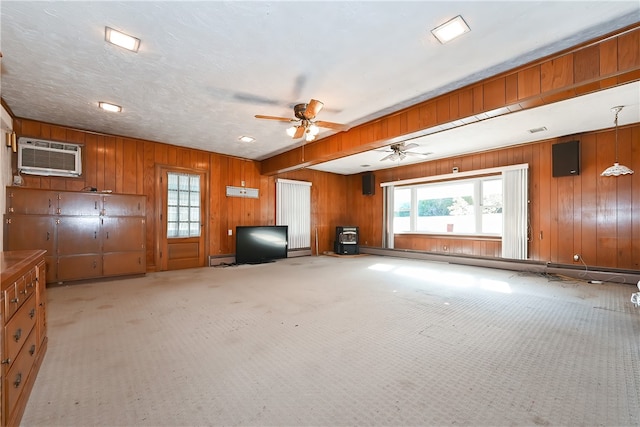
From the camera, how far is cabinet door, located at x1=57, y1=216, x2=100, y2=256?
14.4 feet

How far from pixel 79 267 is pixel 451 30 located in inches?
237

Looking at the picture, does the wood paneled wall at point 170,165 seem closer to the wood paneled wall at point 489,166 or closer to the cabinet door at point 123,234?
the wood paneled wall at point 489,166

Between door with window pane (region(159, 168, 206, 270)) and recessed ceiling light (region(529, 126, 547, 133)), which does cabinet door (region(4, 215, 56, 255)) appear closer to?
door with window pane (region(159, 168, 206, 270))

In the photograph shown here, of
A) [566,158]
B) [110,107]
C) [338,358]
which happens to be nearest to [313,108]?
[338,358]

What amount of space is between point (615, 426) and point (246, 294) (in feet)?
12.1

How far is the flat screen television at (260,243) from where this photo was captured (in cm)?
659

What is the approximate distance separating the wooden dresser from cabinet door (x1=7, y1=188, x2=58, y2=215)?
9.17ft

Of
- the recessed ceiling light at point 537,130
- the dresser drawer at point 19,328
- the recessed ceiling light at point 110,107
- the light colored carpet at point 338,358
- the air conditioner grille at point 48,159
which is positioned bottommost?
the light colored carpet at point 338,358

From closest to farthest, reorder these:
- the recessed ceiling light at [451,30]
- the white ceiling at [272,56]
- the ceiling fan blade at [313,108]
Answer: the white ceiling at [272,56] < the recessed ceiling light at [451,30] < the ceiling fan blade at [313,108]

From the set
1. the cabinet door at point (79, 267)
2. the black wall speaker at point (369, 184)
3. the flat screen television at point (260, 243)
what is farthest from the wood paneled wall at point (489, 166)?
the black wall speaker at point (369, 184)

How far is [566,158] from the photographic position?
5230 millimetres

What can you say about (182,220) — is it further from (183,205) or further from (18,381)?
(18,381)

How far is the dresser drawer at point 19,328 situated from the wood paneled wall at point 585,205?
24.4ft

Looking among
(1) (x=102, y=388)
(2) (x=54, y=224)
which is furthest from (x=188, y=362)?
(2) (x=54, y=224)
